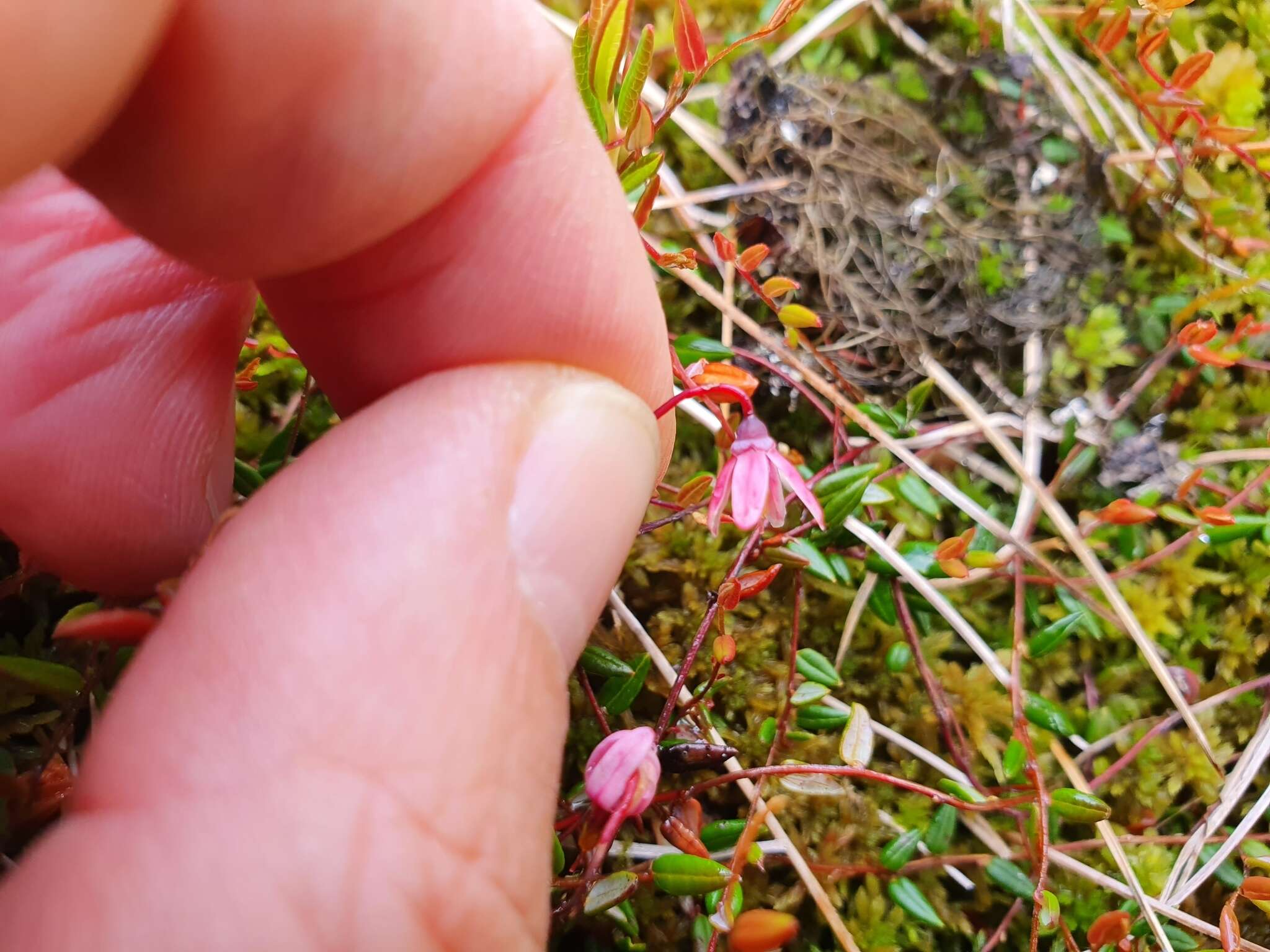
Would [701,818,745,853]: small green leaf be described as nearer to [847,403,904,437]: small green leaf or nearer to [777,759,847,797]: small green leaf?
[777,759,847,797]: small green leaf

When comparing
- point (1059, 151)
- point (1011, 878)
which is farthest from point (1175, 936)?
point (1059, 151)

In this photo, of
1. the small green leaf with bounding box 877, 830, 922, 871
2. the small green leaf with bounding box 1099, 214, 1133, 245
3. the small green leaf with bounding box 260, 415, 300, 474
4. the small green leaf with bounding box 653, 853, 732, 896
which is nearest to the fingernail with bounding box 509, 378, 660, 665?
the small green leaf with bounding box 653, 853, 732, 896

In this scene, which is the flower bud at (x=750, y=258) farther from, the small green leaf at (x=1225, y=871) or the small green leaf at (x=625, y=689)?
the small green leaf at (x=1225, y=871)

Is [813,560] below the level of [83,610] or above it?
below

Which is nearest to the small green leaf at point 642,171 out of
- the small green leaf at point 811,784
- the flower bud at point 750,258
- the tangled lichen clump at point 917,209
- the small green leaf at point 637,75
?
the small green leaf at point 637,75

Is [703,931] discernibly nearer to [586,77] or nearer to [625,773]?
[625,773]

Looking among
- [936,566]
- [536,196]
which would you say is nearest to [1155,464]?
[936,566]

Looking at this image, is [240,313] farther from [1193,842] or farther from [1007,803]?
[1193,842]
